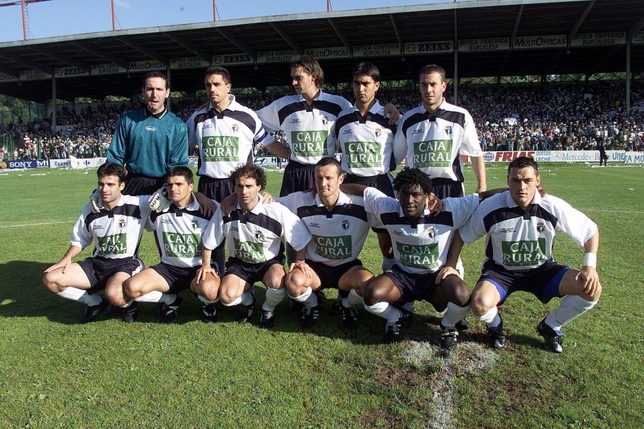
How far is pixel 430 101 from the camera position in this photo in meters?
4.17

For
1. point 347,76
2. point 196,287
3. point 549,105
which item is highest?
point 347,76

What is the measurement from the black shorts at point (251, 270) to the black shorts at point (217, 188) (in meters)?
0.74

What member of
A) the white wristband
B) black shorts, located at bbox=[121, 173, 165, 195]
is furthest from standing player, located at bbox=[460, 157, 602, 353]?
black shorts, located at bbox=[121, 173, 165, 195]

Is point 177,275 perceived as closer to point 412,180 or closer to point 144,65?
point 412,180

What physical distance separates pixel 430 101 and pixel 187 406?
2965 mm

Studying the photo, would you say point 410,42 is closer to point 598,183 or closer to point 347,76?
point 347,76

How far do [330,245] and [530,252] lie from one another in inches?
62.1

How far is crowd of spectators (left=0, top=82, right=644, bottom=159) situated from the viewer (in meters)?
27.2

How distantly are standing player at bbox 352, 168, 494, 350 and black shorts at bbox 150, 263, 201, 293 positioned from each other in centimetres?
161

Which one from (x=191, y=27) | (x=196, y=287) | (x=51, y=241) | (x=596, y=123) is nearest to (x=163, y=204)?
(x=196, y=287)

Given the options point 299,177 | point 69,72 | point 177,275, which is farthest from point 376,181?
point 69,72

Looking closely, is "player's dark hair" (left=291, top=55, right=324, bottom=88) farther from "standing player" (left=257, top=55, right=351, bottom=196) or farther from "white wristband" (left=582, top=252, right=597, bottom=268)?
"white wristband" (left=582, top=252, right=597, bottom=268)

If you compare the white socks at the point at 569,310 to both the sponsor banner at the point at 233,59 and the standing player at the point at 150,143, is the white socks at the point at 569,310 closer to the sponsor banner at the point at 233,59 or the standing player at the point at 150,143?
the standing player at the point at 150,143

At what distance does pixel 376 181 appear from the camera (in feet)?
14.8
